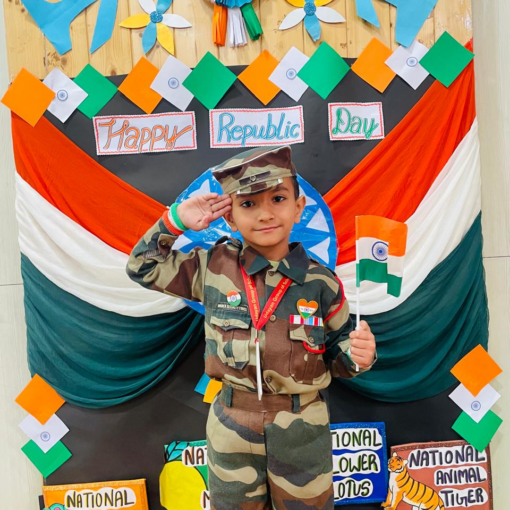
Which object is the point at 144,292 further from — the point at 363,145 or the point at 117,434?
the point at 363,145

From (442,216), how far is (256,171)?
0.98 meters

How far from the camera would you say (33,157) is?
211cm

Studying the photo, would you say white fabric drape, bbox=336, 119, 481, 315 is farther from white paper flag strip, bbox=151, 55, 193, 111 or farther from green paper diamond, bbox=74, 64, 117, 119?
green paper diamond, bbox=74, 64, 117, 119

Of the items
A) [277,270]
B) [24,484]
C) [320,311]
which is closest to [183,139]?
[277,270]

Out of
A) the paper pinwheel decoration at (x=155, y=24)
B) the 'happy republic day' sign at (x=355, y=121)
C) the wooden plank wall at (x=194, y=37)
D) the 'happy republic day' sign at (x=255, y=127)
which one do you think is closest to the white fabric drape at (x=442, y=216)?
the 'happy republic day' sign at (x=355, y=121)

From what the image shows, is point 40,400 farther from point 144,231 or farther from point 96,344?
point 144,231

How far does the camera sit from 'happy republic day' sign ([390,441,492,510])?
7.09ft

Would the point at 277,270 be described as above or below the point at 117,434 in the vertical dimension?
above

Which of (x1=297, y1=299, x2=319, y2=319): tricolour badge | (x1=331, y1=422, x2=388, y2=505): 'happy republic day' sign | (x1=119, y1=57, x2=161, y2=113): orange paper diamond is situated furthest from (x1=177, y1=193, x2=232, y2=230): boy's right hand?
(x1=331, y1=422, x2=388, y2=505): 'happy republic day' sign

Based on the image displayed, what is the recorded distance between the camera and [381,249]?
149cm

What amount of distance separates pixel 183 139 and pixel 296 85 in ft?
1.69

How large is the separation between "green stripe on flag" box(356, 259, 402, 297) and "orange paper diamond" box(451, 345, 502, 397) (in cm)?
88

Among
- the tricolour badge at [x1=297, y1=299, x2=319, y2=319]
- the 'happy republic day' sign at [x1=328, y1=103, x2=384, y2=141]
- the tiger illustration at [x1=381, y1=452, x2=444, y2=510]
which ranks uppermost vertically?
the 'happy republic day' sign at [x1=328, y1=103, x2=384, y2=141]

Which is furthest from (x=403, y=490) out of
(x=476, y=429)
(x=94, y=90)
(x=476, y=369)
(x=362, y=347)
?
(x=94, y=90)
